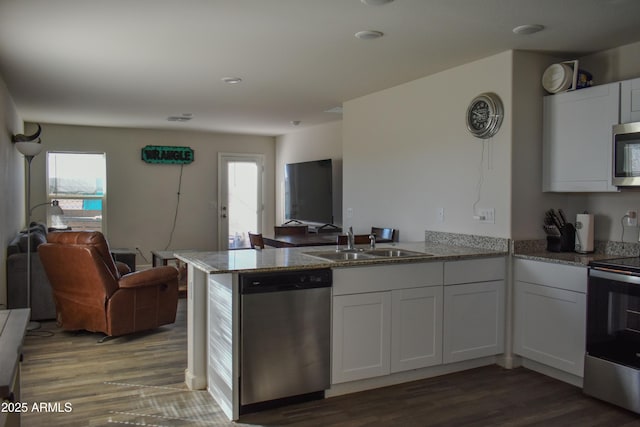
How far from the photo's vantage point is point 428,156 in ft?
14.9

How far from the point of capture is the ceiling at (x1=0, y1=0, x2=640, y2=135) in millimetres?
2928

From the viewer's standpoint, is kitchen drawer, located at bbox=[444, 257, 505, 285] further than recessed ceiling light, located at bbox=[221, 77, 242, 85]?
No

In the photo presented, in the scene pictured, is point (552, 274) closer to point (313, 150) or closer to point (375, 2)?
point (375, 2)

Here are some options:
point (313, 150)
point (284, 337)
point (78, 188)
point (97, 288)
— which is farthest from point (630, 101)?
point (78, 188)

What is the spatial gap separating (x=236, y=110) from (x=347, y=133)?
160cm

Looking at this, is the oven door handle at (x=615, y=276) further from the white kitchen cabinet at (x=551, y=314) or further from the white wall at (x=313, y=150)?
the white wall at (x=313, y=150)

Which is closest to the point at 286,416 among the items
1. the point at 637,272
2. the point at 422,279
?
the point at 422,279

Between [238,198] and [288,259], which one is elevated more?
[238,198]

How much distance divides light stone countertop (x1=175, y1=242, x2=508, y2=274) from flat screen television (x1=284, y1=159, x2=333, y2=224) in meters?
3.14

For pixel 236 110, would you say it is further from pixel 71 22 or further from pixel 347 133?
pixel 71 22

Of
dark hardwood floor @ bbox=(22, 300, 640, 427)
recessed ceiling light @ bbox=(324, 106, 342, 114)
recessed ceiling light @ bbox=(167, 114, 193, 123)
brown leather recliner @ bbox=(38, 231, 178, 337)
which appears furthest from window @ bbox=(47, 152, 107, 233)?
dark hardwood floor @ bbox=(22, 300, 640, 427)

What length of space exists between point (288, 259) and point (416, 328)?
3.34 ft

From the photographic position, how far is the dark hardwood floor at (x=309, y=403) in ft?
9.64

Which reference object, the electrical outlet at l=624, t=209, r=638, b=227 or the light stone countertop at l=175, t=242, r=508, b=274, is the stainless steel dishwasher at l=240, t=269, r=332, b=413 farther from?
the electrical outlet at l=624, t=209, r=638, b=227
